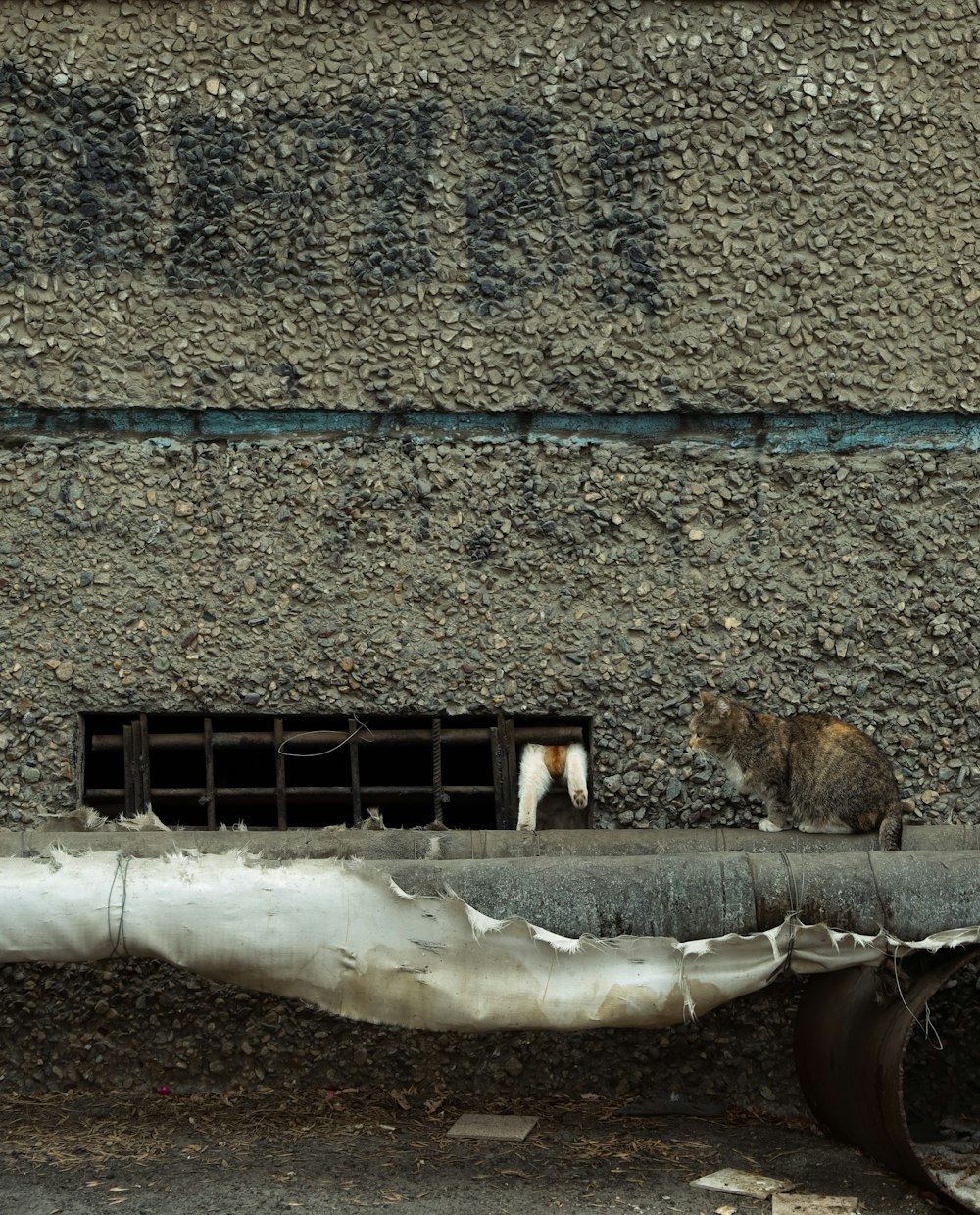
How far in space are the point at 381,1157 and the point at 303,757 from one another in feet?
4.41

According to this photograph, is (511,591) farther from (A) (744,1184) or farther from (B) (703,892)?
(A) (744,1184)

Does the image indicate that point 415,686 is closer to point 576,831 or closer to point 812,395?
point 576,831

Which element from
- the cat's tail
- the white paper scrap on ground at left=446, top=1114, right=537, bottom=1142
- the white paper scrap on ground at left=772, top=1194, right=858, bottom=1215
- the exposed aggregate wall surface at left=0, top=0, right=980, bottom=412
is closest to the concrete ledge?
the cat's tail

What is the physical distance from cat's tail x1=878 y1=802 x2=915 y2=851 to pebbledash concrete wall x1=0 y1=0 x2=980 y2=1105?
0.35 meters

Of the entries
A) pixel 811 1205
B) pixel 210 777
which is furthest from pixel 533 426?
pixel 811 1205

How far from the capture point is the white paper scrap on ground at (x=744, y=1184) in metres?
3.44

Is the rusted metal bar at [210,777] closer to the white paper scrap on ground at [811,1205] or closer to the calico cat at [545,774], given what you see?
the calico cat at [545,774]

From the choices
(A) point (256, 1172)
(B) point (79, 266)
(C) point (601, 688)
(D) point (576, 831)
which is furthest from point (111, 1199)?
(B) point (79, 266)

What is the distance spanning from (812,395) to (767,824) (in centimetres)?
145

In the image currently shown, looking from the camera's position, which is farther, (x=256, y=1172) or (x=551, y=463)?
(x=551, y=463)

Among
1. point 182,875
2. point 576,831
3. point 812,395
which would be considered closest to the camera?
point 182,875

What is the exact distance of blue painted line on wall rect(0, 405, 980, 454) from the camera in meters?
4.35

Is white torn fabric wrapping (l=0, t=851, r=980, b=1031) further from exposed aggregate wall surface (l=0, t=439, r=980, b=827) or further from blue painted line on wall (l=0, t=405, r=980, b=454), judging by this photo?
blue painted line on wall (l=0, t=405, r=980, b=454)

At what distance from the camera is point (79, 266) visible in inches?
169
